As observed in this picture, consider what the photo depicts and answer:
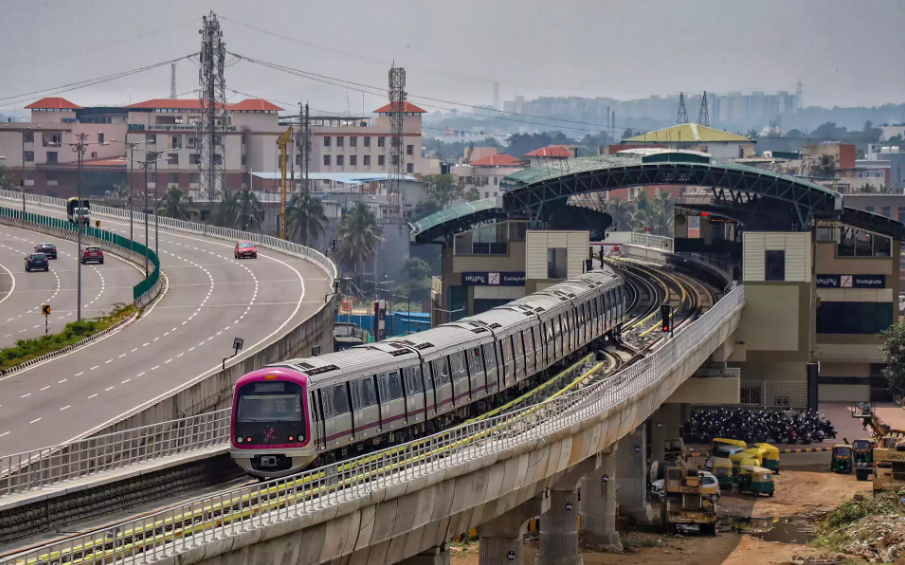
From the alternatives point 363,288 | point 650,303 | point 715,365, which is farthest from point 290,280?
point 363,288

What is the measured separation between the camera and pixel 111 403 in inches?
2050

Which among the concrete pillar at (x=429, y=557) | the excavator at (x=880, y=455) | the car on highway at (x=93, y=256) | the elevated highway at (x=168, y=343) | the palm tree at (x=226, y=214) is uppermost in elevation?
the palm tree at (x=226, y=214)

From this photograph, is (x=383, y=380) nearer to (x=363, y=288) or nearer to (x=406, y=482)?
(x=406, y=482)

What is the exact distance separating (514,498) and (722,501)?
98.6 feet

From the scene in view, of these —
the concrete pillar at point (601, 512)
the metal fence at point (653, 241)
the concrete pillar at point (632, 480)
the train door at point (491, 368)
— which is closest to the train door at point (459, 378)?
the train door at point (491, 368)

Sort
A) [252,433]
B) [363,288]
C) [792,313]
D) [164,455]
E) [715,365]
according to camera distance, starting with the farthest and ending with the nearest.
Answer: [363,288] < [792,313] < [715,365] < [164,455] < [252,433]

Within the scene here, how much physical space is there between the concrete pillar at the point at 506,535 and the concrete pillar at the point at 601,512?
17.0 metres

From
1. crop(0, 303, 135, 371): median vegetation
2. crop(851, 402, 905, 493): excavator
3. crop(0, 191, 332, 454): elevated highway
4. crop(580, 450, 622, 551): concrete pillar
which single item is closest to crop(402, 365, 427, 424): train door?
crop(0, 191, 332, 454): elevated highway

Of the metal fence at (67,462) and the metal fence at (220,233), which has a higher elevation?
the metal fence at (220,233)

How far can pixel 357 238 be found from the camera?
181000 mm

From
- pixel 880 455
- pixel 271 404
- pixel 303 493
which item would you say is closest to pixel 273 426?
pixel 271 404

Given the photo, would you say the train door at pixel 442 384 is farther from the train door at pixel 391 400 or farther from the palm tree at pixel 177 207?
the palm tree at pixel 177 207

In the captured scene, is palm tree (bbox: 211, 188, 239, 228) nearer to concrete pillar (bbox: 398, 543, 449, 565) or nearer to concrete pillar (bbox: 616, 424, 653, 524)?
concrete pillar (bbox: 616, 424, 653, 524)

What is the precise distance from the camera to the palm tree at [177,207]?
166125 mm
